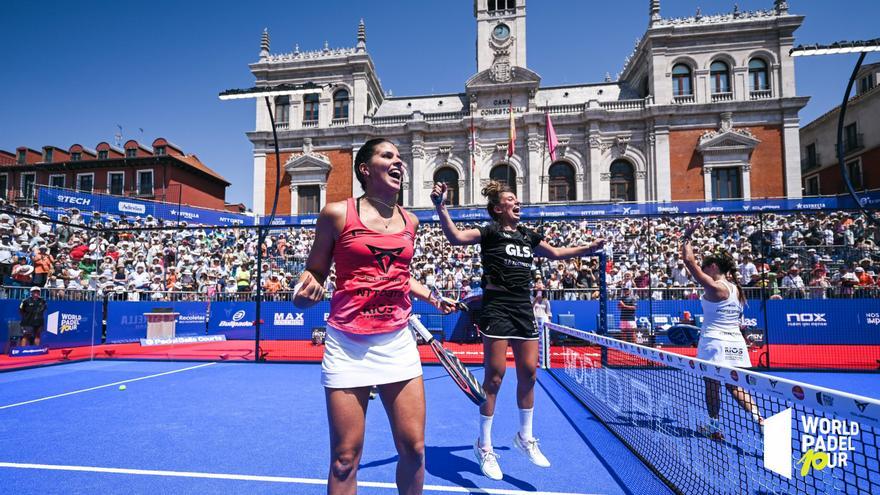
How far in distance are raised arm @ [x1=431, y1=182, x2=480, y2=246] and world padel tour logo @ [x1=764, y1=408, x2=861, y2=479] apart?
2733mm

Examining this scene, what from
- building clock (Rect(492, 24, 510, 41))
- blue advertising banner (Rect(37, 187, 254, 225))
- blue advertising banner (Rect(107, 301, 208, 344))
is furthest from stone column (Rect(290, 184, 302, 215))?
blue advertising banner (Rect(107, 301, 208, 344))

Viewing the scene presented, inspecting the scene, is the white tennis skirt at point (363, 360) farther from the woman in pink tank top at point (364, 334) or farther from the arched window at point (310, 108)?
the arched window at point (310, 108)

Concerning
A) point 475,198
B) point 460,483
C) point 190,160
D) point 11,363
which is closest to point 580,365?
point 460,483

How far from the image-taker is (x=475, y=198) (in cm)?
3641

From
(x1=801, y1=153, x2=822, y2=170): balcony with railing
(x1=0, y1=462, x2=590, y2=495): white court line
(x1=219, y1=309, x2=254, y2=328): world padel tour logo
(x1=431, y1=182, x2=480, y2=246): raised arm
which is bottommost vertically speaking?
(x1=0, y1=462, x2=590, y2=495): white court line

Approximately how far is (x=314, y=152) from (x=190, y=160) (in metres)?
24.0

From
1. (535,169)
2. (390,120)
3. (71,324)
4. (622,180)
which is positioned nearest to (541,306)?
(71,324)

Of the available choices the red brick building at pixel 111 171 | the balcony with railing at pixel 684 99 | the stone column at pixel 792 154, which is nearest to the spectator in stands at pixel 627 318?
the balcony with railing at pixel 684 99

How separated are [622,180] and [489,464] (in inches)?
1398

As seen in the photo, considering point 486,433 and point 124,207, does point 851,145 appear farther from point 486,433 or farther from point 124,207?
point 124,207

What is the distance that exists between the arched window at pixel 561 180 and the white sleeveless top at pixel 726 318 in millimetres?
32250

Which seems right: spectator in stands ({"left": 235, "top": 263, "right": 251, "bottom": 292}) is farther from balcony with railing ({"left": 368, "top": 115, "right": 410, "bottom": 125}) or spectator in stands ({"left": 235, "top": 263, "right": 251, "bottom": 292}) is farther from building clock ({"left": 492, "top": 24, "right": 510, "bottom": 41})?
building clock ({"left": 492, "top": 24, "right": 510, "bottom": 41})

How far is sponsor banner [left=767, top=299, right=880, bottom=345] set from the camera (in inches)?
461

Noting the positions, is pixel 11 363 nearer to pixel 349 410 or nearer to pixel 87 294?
pixel 87 294
